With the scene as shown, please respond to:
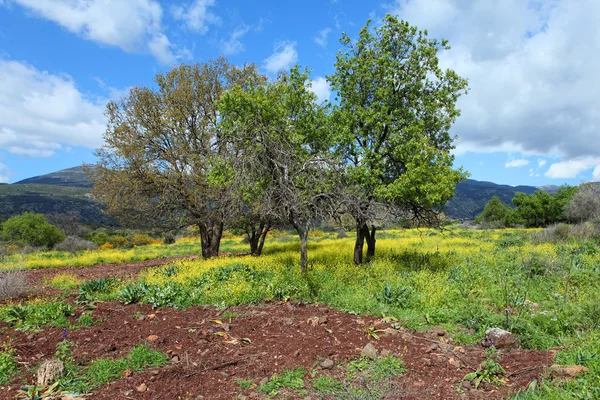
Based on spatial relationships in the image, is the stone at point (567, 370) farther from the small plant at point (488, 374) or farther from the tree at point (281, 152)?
the tree at point (281, 152)

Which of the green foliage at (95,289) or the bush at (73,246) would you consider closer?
the green foliage at (95,289)

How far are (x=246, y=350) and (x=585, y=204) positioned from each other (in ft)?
160

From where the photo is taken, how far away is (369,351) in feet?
19.6

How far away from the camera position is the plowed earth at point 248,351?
16.4 feet

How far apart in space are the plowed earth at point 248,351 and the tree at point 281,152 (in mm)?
3262

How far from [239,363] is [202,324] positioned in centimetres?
196

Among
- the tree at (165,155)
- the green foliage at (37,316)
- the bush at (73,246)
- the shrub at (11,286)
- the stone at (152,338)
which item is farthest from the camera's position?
the bush at (73,246)

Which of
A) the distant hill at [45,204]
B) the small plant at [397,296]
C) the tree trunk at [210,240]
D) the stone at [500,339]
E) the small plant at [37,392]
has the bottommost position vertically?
the small plant at [37,392]

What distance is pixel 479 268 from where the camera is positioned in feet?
38.9

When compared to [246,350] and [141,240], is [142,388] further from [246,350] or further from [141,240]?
[141,240]

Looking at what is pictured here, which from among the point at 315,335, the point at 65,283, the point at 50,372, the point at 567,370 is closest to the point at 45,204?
the point at 65,283

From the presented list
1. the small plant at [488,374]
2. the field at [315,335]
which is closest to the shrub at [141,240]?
the field at [315,335]

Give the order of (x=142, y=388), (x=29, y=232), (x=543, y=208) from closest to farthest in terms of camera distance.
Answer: (x=142, y=388)
(x=29, y=232)
(x=543, y=208)

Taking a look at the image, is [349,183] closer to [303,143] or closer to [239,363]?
[303,143]
